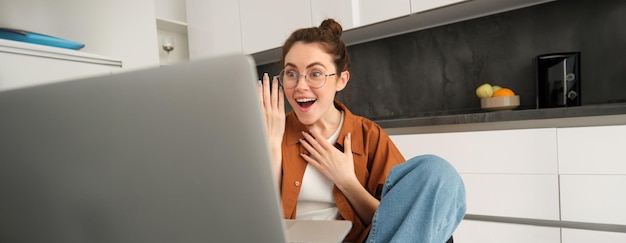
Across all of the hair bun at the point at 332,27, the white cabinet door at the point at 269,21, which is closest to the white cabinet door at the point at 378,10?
the white cabinet door at the point at 269,21

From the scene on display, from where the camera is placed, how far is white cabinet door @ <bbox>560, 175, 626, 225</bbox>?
4.12 feet

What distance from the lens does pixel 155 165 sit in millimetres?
326

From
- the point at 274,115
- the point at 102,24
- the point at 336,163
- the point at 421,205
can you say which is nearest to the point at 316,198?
the point at 336,163

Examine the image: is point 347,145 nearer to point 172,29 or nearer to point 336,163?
point 336,163

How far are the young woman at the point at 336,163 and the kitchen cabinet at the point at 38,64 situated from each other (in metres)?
0.63

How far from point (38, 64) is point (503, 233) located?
184 centimetres

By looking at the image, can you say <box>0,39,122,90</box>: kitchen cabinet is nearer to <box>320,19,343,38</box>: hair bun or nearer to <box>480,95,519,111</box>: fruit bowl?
<box>320,19,343,38</box>: hair bun

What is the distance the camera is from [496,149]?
146cm

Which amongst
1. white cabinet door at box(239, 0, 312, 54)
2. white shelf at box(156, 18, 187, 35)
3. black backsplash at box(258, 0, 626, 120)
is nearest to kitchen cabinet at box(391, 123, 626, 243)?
black backsplash at box(258, 0, 626, 120)

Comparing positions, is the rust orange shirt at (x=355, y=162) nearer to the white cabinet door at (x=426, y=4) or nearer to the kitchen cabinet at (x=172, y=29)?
the white cabinet door at (x=426, y=4)

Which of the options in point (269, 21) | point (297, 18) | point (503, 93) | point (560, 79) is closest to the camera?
point (560, 79)

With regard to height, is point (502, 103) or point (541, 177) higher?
point (502, 103)

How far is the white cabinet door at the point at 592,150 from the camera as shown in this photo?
4.09 feet

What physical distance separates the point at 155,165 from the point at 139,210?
0.06 metres
